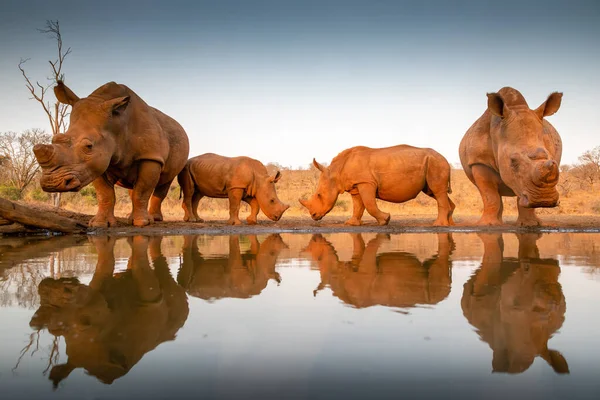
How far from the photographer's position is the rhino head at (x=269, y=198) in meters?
13.2

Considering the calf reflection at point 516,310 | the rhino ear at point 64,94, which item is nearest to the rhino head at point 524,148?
the calf reflection at point 516,310

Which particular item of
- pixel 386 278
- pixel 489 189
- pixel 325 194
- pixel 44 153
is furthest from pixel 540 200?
pixel 44 153

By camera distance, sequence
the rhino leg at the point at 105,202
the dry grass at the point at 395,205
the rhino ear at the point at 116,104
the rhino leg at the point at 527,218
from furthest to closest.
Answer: the dry grass at the point at 395,205 → the rhino leg at the point at 527,218 → the rhino leg at the point at 105,202 → the rhino ear at the point at 116,104

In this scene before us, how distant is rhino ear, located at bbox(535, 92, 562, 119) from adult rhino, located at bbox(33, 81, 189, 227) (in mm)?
6862

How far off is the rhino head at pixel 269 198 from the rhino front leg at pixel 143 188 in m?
3.57

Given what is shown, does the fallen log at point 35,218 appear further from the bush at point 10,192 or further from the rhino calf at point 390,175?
the bush at point 10,192

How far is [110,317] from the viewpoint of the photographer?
2.34 meters

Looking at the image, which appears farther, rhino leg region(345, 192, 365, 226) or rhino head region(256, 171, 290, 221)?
rhino head region(256, 171, 290, 221)

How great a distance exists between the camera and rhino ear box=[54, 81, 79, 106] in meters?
9.34

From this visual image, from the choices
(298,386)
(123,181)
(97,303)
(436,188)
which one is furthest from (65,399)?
(436,188)

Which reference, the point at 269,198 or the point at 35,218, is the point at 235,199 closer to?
the point at 269,198

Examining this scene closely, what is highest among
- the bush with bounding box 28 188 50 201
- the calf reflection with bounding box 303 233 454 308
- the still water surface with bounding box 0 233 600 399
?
the bush with bounding box 28 188 50 201

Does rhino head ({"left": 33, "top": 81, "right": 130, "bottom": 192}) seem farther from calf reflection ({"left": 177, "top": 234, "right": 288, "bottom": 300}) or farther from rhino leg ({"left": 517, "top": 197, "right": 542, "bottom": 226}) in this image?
rhino leg ({"left": 517, "top": 197, "right": 542, "bottom": 226})

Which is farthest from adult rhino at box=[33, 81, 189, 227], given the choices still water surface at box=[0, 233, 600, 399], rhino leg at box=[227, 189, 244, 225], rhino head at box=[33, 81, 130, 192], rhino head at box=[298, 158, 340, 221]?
still water surface at box=[0, 233, 600, 399]
